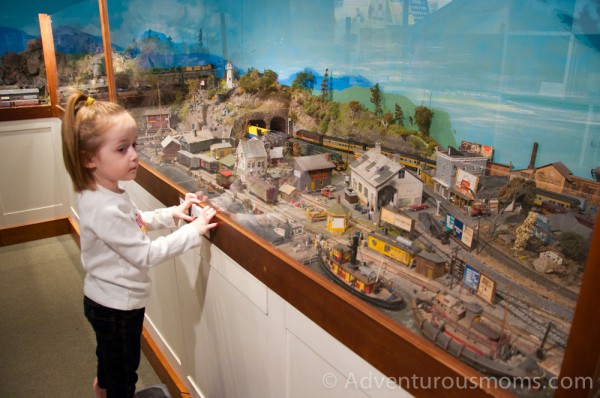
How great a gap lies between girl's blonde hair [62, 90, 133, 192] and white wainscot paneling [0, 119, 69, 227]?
2.84 metres

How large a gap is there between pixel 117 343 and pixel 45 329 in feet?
4.95

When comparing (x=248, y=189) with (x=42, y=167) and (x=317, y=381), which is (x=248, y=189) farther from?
(x=42, y=167)

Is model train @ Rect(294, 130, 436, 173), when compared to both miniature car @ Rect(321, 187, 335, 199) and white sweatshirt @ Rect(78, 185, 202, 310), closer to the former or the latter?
miniature car @ Rect(321, 187, 335, 199)

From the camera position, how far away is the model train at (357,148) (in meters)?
0.89

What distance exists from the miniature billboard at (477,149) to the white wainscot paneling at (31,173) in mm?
3850

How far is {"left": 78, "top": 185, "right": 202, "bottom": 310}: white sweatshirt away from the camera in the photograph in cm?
135

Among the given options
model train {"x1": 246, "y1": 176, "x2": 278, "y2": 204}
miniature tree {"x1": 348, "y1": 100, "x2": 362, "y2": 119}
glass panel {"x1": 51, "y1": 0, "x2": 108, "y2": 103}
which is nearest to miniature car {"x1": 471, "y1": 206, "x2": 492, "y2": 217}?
miniature tree {"x1": 348, "y1": 100, "x2": 362, "y2": 119}

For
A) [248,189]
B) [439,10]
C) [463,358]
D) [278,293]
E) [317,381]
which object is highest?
[439,10]

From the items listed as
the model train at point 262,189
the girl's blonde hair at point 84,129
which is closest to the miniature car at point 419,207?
the model train at point 262,189

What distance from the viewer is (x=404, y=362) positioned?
2.81ft

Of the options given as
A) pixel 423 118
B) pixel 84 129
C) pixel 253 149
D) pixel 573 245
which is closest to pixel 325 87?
pixel 423 118

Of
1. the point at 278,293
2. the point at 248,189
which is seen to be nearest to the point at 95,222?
the point at 248,189

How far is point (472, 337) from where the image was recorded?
2.55ft

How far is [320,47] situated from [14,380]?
2408 millimetres
